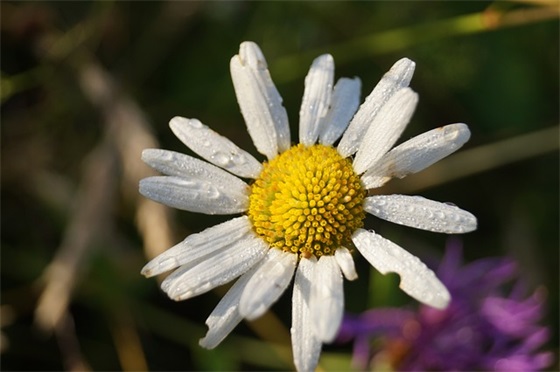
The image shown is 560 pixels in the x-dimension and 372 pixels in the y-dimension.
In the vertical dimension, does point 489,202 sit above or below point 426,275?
below

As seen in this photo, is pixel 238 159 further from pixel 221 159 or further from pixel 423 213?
pixel 423 213

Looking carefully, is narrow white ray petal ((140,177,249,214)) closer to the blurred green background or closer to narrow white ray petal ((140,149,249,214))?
narrow white ray petal ((140,149,249,214))

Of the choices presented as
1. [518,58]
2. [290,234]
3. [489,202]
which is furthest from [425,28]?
[290,234]

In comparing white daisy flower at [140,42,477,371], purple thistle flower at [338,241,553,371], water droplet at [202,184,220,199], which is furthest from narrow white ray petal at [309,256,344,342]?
purple thistle flower at [338,241,553,371]

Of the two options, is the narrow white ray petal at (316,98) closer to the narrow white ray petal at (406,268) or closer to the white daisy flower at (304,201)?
the white daisy flower at (304,201)

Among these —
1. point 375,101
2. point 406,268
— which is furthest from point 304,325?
point 375,101

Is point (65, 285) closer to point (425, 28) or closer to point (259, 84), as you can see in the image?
point (259, 84)
